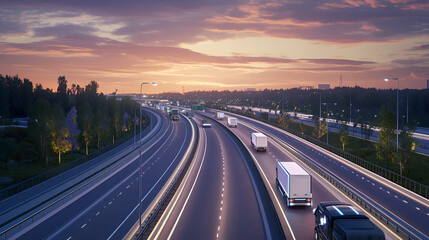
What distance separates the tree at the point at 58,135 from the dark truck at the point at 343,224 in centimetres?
5637

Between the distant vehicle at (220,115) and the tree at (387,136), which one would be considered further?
the distant vehicle at (220,115)

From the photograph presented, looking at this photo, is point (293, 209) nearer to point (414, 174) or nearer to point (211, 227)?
point (211, 227)

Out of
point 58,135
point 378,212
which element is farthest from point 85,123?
point 378,212

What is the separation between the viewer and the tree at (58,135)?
66.9 metres

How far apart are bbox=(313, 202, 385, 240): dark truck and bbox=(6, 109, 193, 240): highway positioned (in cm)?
1552

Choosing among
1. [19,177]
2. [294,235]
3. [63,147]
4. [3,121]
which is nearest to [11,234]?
[294,235]

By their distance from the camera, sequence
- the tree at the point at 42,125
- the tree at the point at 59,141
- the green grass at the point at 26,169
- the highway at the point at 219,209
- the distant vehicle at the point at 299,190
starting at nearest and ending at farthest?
the highway at the point at 219,209, the distant vehicle at the point at 299,190, the green grass at the point at 26,169, the tree at the point at 42,125, the tree at the point at 59,141

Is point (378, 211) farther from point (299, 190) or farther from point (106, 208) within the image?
point (106, 208)

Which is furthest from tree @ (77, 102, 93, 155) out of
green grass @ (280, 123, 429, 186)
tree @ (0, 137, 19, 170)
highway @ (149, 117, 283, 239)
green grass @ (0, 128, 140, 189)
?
green grass @ (280, 123, 429, 186)

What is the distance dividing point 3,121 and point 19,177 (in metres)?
51.5

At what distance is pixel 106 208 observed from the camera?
114ft

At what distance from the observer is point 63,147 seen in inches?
2655

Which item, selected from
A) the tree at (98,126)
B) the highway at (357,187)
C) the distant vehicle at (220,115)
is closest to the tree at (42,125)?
the tree at (98,126)

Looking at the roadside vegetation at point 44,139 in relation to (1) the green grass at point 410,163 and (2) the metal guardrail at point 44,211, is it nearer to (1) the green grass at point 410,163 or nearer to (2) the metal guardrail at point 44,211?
(2) the metal guardrail at point 44,211
